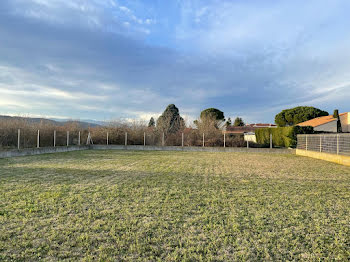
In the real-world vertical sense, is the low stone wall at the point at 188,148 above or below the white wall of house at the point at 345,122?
below

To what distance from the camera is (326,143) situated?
399 inches

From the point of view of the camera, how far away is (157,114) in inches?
941

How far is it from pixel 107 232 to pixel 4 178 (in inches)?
166

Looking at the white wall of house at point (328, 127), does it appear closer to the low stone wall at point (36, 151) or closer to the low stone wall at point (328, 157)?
the low stone wall at point (328, 157)

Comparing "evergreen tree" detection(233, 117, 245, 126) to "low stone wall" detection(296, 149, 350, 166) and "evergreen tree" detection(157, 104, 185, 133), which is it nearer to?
"evergreen tree" detection(157, 104, 185, 133)

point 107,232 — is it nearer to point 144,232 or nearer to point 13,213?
point 144,232

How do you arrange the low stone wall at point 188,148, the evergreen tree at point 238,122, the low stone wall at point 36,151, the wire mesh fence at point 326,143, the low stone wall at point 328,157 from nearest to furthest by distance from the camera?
the low stone wall at point 328,157 → the wire mesh fence at point 326,143 → the low stone wall at point 36,151 → the low stone wall at point 188,148 → the evergreen tree at point 238,122

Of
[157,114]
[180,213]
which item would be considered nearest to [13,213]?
[180,213]

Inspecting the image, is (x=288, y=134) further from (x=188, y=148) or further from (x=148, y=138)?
(x=148, y=138)

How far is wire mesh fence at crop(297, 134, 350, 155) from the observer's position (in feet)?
28.6

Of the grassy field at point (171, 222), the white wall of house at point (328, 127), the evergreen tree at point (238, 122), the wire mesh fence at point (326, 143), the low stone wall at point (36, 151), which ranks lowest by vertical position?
the grassy field at point (171, 222)

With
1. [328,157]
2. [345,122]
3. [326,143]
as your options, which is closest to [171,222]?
[328,157]

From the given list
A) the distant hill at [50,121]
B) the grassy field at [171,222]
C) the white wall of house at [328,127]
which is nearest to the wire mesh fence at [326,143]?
the grassy field at [171,222]

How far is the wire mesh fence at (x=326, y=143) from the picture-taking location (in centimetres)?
870
